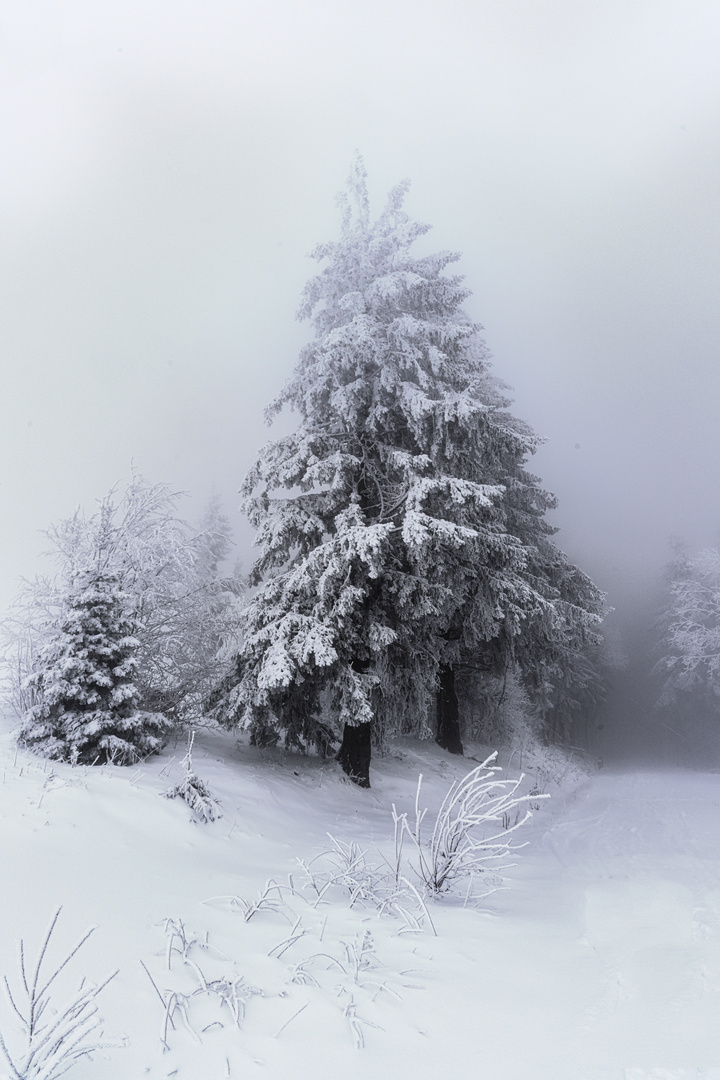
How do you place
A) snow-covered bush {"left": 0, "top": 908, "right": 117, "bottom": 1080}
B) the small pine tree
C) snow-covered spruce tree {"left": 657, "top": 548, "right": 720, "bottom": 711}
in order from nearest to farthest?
snow-covered bush {"left": 0, "top": 908, "right": 117, "bottom": 1080} < the small pine tree < snow-covered spruce tree {"left": 657, "top": 548, "right": 720, "bottom": 711}

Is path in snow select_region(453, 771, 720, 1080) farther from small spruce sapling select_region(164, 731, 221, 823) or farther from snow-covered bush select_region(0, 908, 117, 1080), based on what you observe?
small spruce sapling select_region(164, 731, 221, 823)

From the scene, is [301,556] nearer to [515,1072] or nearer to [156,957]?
[156,957]

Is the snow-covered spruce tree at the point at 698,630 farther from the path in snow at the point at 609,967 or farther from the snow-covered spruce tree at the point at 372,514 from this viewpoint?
the path in snow at the point at 609,967

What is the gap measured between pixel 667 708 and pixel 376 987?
36.7m

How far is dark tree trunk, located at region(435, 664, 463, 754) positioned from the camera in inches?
625

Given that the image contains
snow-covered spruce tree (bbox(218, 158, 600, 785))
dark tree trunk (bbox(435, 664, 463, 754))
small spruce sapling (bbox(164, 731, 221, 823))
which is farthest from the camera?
dark tree trunk (bbox(435, 664, 463, 754))

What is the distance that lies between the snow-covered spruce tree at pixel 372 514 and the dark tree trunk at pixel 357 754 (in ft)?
0.11

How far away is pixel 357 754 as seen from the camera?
34.4 feet

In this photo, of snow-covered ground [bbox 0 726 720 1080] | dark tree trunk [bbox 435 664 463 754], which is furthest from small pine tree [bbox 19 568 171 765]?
dark tree trunk [bbox 435 664 463 754]

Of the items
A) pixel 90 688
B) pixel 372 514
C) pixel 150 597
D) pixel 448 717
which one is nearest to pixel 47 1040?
pixel 90 688

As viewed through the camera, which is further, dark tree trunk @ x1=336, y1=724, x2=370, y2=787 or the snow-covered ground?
dark tree trunk @ x1=336, y1=724, x2=370, y2=787

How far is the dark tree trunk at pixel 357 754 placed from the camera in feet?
33.9

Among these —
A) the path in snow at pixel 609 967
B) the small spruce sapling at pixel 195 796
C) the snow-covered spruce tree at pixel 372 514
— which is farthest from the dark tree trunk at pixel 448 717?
the small spruce sapling at pixel 195 796

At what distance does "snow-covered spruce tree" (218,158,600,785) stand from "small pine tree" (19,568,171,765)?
206cm
